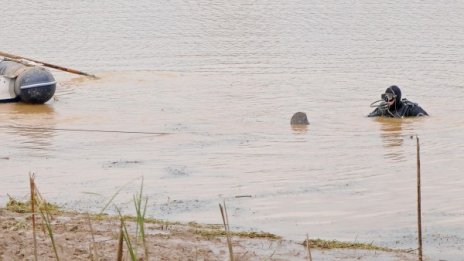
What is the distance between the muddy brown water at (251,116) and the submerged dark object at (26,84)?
1.02 ft

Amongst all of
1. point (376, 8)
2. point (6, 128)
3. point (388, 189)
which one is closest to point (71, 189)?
point (388, 189)

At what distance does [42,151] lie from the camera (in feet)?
46.8

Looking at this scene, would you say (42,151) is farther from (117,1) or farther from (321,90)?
(117,1)

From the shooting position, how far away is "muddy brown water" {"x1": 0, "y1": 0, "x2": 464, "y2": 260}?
10531 mm

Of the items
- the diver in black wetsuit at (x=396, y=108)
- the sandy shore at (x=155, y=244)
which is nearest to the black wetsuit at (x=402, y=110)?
the diver in black wetsuit at (x=396, y=108)

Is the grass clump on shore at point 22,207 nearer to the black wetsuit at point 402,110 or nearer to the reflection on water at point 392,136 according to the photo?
the reflection on water at point 392,136

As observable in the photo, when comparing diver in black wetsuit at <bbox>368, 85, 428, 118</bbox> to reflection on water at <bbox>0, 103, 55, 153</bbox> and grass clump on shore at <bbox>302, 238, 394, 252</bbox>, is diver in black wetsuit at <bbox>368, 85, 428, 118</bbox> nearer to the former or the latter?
reflection on water at <bbox>0, 103, 55, 153</bbox>

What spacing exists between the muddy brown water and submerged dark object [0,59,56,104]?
31cm

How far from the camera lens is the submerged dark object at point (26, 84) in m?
18.8

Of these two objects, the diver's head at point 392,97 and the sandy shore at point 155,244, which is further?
the diver's head at point 392,97

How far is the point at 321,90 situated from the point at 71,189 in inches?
368

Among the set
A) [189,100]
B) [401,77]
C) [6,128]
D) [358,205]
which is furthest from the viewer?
[401,77]

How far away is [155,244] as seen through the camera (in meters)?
7.95

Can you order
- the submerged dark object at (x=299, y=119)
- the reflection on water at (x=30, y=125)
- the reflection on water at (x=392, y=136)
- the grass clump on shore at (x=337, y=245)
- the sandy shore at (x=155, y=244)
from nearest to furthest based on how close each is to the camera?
1. the sandy shore at (x=155, y=244)
2. the grass clump on shore at (x=337, y=245)
3. the reflection on water at (x=392, y=136)
4. the reflection on water at (x=30, y=125)
5. the submerged dark object at (x=299, y=119)
